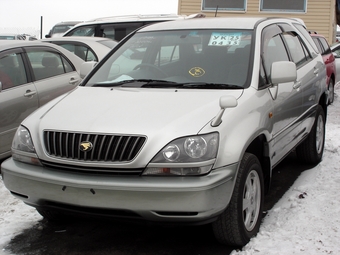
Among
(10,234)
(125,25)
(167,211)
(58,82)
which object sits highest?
(125,25)

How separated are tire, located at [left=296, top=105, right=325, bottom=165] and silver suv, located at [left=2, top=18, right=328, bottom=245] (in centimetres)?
100

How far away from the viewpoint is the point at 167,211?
3.33m

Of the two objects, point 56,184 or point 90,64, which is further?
point 90,64

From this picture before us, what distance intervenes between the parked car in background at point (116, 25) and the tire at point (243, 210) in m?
7.12

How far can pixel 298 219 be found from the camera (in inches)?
167

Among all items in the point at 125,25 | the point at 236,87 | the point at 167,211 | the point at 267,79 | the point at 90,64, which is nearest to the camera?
the point at 167,211

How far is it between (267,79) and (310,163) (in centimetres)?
202

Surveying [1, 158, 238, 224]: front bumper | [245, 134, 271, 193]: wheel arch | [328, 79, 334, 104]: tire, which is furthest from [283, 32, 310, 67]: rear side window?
[328, 79, 334, 104]: tire

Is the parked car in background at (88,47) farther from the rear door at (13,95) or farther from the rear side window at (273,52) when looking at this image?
the rear side window at (273,52)

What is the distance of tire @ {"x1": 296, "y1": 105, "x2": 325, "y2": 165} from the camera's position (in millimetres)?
5898

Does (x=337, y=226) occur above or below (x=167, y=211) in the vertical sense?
below

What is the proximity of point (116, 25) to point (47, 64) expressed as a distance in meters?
4.51

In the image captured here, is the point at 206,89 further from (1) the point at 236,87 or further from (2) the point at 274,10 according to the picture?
(2) the point at 274,10

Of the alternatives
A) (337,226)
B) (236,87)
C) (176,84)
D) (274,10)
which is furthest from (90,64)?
(274,10)
